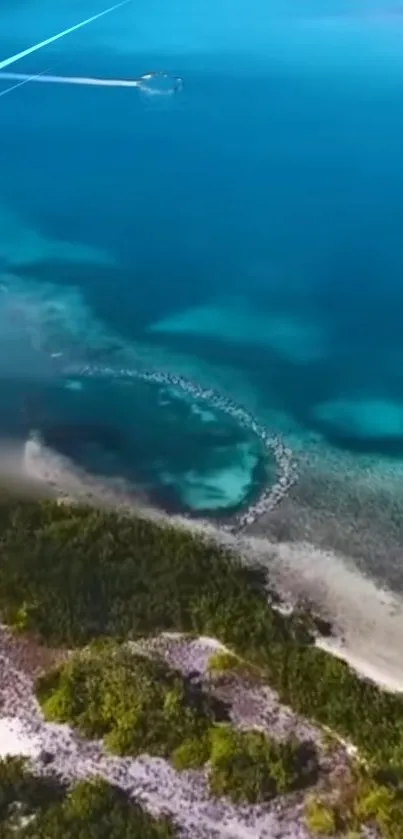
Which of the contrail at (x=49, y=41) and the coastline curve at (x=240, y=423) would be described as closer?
the coastline curve at (x=240, y=423)

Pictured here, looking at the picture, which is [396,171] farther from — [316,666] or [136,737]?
[136,737]

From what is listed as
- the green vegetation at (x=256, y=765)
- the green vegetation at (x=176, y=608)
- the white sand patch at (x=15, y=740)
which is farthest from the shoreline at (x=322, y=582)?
the white sand patch at (x=15, y=740)

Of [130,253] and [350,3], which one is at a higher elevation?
[350,3]

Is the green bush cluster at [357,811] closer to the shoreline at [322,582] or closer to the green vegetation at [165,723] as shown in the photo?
the green vegetation at [165,723]

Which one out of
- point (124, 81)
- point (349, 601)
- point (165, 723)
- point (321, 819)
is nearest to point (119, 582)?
point (165, 723)

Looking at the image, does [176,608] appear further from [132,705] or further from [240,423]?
[240,423]

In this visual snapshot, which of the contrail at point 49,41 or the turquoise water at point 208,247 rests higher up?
the contrail at point 49,41

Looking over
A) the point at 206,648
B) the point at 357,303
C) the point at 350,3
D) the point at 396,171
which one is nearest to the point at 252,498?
the point at 206,648

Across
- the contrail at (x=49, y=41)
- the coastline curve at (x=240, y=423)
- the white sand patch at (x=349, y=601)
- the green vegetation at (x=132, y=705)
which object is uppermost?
the contrail at (x=49, y=41)
